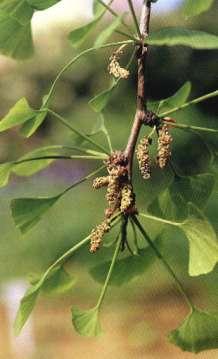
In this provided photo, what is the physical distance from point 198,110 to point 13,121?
334 centimetres

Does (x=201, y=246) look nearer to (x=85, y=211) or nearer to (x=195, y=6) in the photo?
(x=195, y=6)

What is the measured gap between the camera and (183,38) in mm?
410

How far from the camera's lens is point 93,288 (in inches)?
142

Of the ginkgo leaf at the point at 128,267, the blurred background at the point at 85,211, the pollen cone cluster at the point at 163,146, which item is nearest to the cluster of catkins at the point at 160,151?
the pollen cone cluster at the point at 163,146

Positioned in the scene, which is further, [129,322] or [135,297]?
[135,297]

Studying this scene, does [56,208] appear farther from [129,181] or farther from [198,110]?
[129,181]

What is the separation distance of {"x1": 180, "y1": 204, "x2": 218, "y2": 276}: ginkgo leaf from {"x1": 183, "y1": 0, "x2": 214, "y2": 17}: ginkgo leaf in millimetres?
118

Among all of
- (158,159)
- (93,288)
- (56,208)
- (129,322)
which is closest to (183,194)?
(158,159)

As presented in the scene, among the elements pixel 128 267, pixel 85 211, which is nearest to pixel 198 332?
pixel 128 267

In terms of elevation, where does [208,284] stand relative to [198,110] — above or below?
below

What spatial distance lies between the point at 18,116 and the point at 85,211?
381 centimetres

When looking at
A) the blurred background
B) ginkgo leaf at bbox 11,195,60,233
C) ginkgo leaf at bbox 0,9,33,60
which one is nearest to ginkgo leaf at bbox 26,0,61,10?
ginkgo leaf at bbox 0,9,33,60

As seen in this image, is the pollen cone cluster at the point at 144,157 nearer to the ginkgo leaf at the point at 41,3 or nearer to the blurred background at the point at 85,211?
the ginkgo leaf at the point at 41,3

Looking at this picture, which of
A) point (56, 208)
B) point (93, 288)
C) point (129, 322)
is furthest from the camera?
point (56, 208)
